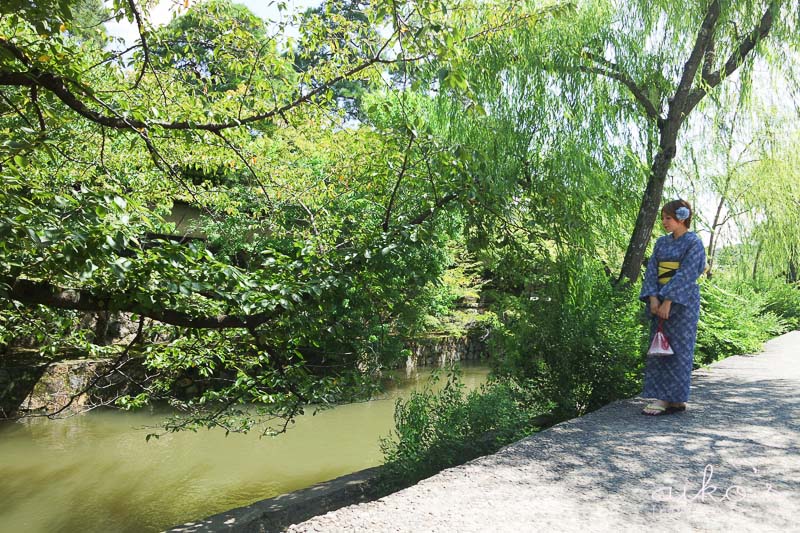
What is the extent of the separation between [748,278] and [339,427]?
11491mm

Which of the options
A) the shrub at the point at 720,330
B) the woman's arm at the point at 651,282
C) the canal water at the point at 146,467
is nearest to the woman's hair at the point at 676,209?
the woman's arm at the point at 651,282

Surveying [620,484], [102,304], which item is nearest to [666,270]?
[620,484]

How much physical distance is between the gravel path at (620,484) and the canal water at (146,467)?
14.1 feet

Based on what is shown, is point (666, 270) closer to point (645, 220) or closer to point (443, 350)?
point (645, 220)

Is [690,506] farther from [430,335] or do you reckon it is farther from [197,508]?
[430,335]

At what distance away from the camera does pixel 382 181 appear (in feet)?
18.2

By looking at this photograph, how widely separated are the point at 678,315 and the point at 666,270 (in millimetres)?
354

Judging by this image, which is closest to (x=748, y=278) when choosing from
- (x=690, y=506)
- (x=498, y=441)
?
(x=498, y=441)

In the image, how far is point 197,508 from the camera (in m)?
6.57

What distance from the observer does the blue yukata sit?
14.6 ft

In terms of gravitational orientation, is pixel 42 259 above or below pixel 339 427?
above

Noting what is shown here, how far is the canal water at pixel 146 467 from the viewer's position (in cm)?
647

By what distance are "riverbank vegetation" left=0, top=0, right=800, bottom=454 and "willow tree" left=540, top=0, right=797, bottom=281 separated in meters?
0.03

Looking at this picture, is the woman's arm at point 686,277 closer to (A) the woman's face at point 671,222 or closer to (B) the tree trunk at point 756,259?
(A) the woman's face at point 671,222
